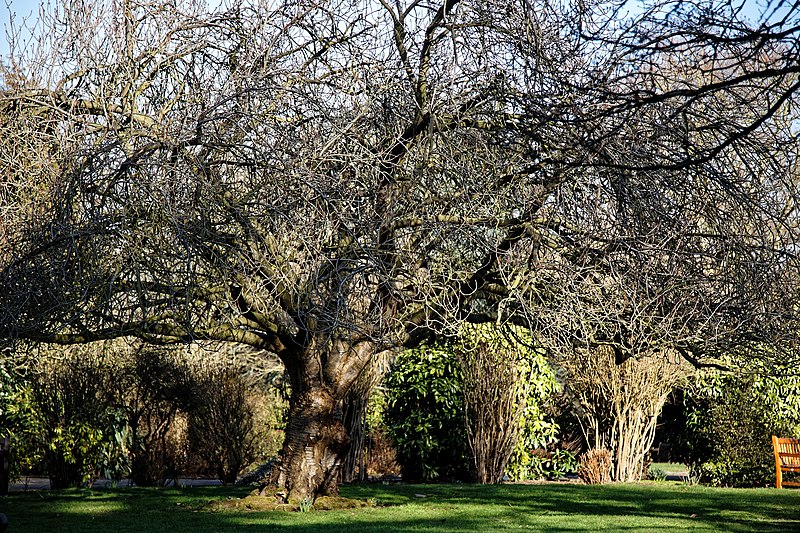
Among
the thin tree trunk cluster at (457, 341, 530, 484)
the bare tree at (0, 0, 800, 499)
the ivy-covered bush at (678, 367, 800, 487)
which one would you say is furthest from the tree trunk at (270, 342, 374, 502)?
the ivy-covered bush at (678, 367, 800, 487)

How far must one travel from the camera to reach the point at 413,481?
13.1m

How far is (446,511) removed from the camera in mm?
8594

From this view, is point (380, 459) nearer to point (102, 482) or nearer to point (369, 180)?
point (102, 482)

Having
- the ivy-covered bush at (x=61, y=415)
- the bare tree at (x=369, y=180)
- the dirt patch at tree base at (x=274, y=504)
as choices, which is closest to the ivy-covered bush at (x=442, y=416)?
the dirt patch at tree base at (x=274, y=504)

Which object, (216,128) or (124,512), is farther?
(124,512)

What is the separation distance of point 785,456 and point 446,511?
561 centimetres

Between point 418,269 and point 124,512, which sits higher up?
point 418,269

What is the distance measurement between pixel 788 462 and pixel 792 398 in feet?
4.84

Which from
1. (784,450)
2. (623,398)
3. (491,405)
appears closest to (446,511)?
(491,405)

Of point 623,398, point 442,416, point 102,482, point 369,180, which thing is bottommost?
point 102,482

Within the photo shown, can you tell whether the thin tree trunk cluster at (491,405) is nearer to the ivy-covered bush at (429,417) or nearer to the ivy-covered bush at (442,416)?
the ivy-covered bush at (442,416)

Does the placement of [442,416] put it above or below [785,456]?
above

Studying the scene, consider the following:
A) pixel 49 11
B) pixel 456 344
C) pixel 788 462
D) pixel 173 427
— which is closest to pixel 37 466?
pixel 173 427

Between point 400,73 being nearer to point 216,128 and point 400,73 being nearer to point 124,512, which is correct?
point 216,128
